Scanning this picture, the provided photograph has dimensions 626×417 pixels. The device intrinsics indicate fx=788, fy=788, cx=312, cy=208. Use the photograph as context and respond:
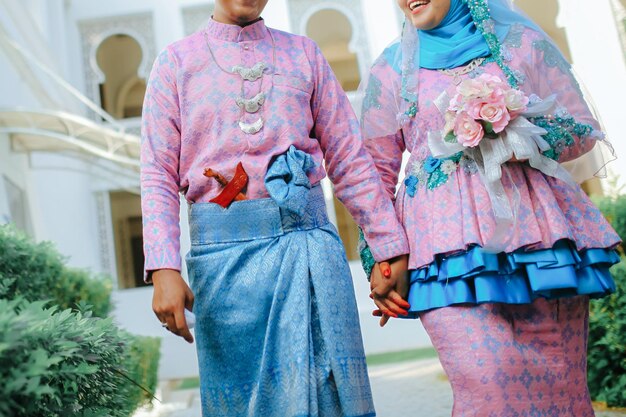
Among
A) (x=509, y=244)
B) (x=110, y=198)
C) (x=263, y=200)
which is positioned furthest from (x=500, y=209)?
(x=110, y=198)

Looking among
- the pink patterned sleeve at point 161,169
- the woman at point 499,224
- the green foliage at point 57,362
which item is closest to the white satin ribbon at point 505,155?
the woman at point 499,224

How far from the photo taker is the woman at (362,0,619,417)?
215 cm

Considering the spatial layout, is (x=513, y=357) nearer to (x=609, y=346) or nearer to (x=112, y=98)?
(x=609, y=346)

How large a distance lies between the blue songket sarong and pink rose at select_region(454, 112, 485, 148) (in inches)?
17.5

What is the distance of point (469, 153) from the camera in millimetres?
2297

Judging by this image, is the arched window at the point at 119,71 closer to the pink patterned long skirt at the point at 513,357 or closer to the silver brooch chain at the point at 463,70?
the silver brooch chain at the point at 463,70

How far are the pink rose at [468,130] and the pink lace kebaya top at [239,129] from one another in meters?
0.27

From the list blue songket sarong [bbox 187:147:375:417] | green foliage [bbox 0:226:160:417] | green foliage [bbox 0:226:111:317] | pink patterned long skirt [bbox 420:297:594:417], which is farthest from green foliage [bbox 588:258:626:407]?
green foliage [bbox 0:226:160:417]

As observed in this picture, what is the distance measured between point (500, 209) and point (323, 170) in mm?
504

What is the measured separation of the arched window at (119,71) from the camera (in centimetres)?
1381

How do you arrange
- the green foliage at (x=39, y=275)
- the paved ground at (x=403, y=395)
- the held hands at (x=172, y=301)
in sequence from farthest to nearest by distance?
the paved ground at (x=403, y=395), the green foliage at (x=39, y=275), the held hands at (x=172, y=301)

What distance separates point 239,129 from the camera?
7.07 feet

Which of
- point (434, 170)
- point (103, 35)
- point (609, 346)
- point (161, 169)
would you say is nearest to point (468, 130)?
point (434, 170)

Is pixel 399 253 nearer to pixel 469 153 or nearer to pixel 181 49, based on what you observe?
pixel 469 153
